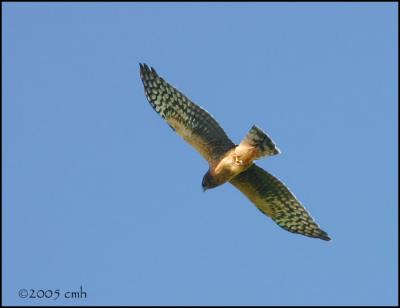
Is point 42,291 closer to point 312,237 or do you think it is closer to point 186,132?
point 186,132

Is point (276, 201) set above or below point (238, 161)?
below

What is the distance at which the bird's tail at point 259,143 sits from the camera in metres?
14.3

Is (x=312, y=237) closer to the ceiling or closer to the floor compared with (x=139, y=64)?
closer to the floor

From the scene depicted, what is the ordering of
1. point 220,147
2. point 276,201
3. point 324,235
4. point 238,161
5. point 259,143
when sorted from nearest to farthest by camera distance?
point 259,143, point 238,161, point 220,147, point 276,201, point 324,235

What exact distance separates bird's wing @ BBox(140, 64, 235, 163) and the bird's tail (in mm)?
664

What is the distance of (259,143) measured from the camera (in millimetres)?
14398

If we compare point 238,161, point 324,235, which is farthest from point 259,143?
→ point 324,235

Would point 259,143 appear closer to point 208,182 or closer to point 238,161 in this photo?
point 238,161

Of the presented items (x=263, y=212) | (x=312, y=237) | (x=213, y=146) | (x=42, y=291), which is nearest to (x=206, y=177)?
(x=213, y=146)

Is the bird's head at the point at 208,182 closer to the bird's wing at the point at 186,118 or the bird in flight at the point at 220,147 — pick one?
the bird in flight at the point at 220,147

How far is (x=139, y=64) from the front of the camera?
598 inches

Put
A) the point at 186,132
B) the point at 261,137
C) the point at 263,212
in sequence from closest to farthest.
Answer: the point at 261,137 → the point at 186,132 → the point at 263,212

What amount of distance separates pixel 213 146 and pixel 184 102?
0.93 metres

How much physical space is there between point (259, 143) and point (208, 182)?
1.32m
